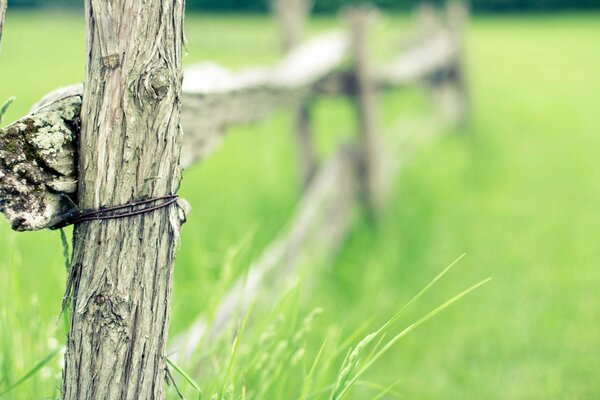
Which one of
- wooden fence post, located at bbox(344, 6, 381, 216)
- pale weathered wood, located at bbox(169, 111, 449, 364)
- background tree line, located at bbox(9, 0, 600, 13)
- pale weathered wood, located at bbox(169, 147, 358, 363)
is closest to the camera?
pale weathered wood, located at bbox(169, 111, 449, 364)

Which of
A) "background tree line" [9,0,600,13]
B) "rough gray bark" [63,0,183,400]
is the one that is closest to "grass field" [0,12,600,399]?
"rough gray bark" [63,0,183,400]

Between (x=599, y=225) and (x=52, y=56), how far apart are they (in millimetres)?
11203

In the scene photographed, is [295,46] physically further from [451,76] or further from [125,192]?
[451,76]

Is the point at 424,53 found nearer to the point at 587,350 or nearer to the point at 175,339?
the point at 587,350

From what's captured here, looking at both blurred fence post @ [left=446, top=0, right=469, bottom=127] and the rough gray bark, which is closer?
the rough gray bark

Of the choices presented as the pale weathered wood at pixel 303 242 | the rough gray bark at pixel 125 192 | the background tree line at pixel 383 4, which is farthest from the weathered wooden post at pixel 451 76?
the background tree line at pixel 383 4

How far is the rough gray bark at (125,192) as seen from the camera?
1.16m

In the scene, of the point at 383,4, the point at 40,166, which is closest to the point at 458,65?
the point at 40,166

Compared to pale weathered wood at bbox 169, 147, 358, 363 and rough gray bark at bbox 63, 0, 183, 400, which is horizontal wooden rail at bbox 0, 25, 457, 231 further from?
pale weathered wood at bbox 169, 147, 358, 363

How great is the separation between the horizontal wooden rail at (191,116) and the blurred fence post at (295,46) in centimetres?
12

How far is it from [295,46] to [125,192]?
10.5 ft

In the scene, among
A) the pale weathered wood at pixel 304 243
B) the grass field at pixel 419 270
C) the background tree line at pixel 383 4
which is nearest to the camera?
the grass field at pixel 419 270

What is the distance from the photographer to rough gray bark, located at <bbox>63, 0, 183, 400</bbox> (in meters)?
1.16

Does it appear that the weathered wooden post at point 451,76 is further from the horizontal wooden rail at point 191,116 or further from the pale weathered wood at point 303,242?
the horizontal wooden rail at point 191,116
